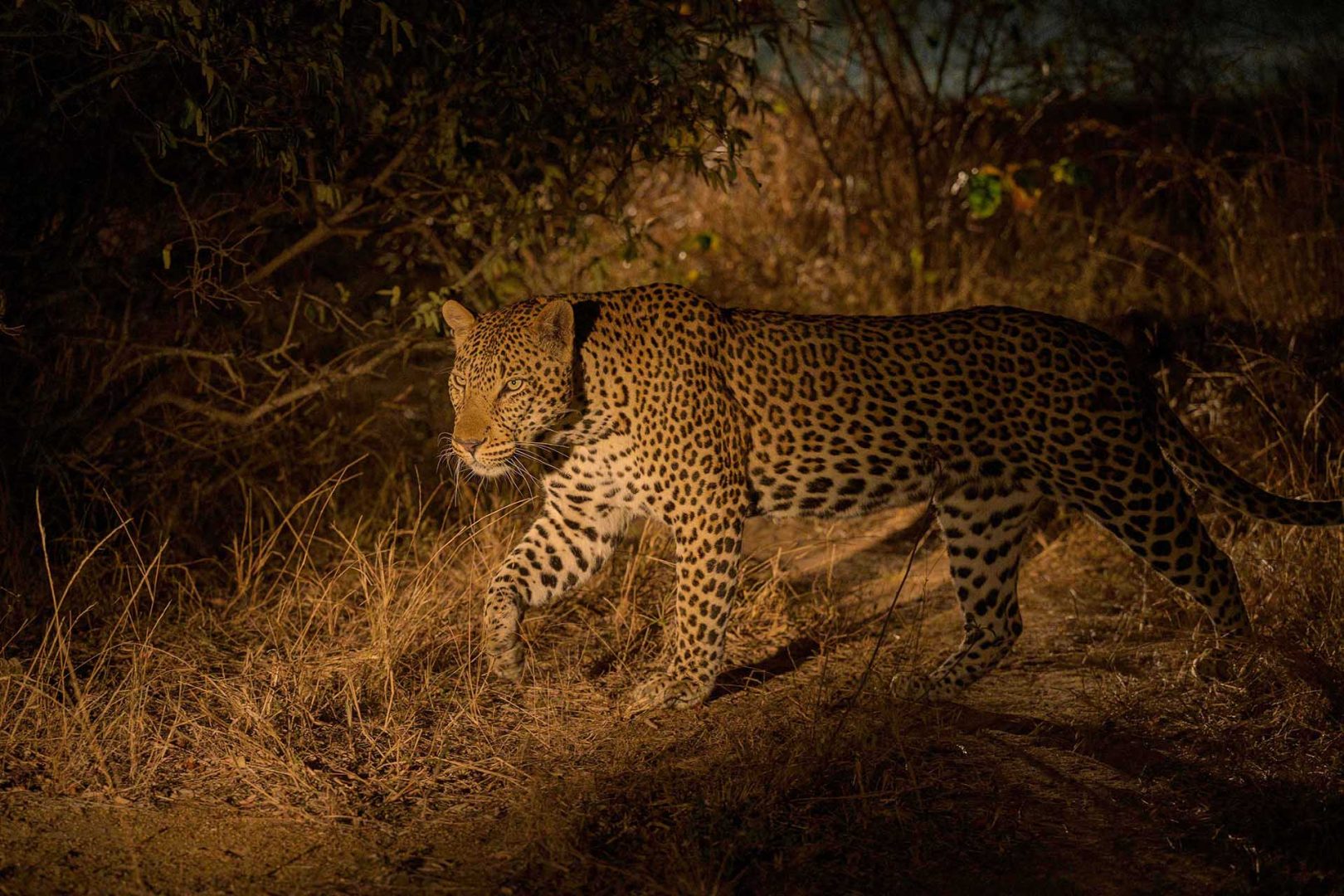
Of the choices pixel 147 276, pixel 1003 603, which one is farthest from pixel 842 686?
pixel 147 276

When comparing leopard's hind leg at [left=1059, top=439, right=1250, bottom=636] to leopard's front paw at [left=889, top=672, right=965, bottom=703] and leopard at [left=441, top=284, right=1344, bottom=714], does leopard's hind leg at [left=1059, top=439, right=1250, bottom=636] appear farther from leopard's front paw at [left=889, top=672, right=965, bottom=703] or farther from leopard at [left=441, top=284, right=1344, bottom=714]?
Result: leopard's front paw at [left=889, top=672, right=965, bottom=703]

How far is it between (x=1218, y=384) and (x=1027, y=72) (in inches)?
188

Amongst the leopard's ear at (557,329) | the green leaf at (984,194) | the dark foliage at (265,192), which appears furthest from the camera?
the green leaf at (984,194)

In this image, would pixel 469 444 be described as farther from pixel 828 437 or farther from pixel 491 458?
pixel 828 437

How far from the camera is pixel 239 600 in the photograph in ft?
19.8

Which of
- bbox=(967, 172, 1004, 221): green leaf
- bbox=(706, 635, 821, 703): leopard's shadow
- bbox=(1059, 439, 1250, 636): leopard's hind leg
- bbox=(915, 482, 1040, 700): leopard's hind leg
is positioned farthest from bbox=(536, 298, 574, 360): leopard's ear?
bbox=(967, 172, 1004, 221): green leaf

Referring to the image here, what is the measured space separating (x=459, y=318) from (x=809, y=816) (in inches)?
101

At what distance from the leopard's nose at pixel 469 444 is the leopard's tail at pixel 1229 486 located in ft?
8.94

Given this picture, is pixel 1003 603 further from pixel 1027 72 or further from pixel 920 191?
pixel 1027 72

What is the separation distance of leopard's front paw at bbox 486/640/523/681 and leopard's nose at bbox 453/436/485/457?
0.82 m

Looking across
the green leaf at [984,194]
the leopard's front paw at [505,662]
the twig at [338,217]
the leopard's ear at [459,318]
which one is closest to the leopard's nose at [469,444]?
the leopard's ear at [459,318]

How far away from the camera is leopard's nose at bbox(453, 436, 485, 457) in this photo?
17.1ft

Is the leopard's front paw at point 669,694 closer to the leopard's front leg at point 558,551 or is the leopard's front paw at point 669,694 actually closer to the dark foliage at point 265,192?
the leopard's front leg at point 558,551

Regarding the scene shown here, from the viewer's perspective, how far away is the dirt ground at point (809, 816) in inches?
152
